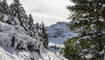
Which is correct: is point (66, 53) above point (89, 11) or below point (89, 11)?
below

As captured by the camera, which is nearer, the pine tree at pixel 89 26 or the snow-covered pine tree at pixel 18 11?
the pine tree at pixel 89 26

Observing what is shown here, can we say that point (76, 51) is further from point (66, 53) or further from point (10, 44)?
point (10, 44)

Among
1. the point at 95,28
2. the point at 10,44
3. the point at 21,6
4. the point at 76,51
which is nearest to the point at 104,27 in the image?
the point at 95,28

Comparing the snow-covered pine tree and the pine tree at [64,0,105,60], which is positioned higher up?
the snow-covered pine tree

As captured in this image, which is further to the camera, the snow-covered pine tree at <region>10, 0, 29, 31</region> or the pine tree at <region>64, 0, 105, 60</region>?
the snow-covered pine tree at <region>10, 0, 29, 31</region>

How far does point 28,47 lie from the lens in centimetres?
4456

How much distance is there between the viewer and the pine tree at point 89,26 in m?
14.0

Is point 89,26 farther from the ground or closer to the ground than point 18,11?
closer to the ground

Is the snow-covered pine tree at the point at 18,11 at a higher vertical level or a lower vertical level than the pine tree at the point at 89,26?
higher

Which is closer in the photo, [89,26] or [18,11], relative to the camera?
[89,26]

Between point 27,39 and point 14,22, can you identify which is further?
point 14,22

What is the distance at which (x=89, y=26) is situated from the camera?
567 inches

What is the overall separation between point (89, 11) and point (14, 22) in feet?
161

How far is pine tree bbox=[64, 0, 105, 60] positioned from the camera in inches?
553
